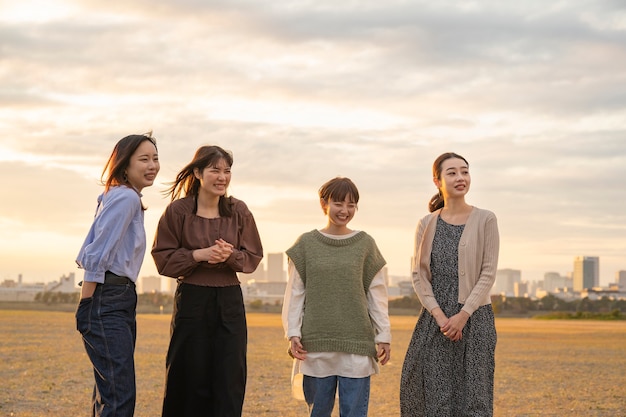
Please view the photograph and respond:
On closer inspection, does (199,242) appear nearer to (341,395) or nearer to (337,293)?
(337,293)

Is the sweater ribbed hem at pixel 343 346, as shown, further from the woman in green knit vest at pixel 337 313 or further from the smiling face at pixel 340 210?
the smiling face at pixel 340 210

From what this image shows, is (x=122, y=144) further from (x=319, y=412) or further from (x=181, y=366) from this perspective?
(x=319, y=412)

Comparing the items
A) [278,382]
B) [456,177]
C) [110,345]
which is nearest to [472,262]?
[456,177]

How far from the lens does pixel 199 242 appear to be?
4672 millimetres

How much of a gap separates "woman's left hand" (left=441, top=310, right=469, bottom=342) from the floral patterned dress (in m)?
0.10

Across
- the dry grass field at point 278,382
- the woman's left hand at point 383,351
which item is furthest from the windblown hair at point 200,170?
the dry grass field at point 278,382

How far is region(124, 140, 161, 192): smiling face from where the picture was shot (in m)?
4.39

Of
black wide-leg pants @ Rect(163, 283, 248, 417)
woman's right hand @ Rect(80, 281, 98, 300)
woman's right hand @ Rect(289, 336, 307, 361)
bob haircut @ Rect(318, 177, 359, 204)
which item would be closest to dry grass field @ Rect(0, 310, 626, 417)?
black wide-leg pants @ Rect(163, 283, 248, 417)

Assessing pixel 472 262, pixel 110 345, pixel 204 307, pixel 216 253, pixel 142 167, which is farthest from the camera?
pixel 472 262

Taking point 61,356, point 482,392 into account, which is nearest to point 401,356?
point 61,356

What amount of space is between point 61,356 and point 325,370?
11.6 meters

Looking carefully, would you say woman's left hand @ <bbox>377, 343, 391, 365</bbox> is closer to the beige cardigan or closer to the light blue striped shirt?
the beige cardigan

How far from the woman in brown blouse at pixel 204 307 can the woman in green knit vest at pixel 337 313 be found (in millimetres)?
341

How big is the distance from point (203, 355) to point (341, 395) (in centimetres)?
84
